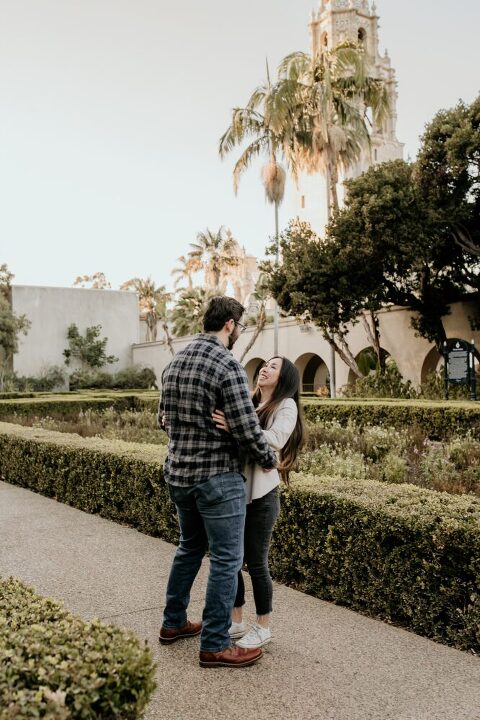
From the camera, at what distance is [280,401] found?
3873 mm

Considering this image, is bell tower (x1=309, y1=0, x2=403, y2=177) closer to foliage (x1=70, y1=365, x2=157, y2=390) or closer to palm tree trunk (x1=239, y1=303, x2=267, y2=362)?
foliage (x1=70, y1=365, x2=157, y2=390)

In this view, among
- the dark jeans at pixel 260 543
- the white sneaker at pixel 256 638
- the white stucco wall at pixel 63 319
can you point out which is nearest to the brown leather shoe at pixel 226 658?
the white sneaker at pixel 256 638

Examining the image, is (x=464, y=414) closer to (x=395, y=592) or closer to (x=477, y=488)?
(x=477, y=488)

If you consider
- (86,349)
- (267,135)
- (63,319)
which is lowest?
(86,349)

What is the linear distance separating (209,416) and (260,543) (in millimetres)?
781

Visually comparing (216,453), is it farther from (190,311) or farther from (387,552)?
(190,311)

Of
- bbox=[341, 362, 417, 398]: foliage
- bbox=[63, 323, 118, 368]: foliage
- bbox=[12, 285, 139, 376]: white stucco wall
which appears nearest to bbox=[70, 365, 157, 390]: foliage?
bbox=[63, 323, 118, 368]: foliage

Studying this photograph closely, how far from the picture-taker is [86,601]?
4641 mm

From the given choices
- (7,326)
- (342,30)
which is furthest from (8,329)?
(342,30)

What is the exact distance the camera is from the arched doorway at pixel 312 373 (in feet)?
107

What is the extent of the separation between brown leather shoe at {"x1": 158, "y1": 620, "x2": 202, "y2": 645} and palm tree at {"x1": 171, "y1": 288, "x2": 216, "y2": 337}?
38756 mm

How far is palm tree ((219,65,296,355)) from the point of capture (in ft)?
83.3

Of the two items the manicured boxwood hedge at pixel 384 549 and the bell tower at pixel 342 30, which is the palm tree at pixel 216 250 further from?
the manicured boxwood hedge at pixel 384 549

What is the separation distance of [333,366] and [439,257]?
698 centimetres
